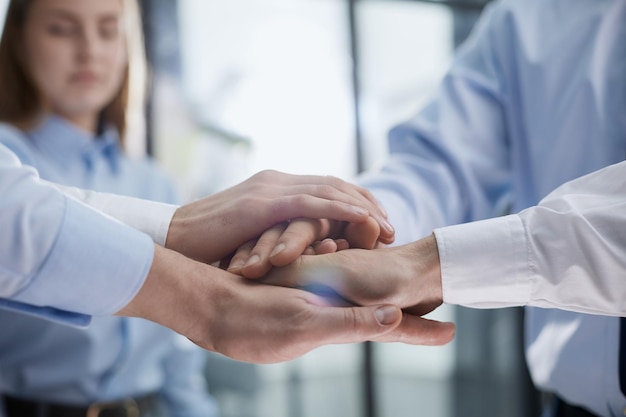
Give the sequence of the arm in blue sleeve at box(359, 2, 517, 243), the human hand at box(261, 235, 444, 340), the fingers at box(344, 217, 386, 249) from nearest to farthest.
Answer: the human hand at box(261, 235, 444, 340), the fingers at box(344, 217, 386, 249), the arm in blue sleeve at box(359, 2, 517, 243)

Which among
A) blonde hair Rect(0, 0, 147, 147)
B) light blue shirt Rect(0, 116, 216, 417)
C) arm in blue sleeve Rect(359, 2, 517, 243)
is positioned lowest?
light blue shirt Rect(0, 116, 216, 417)

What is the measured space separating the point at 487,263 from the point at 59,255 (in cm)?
48

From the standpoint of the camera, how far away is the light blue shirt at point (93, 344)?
144cm

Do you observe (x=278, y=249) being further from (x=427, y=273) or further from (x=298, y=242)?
(x=427, y=273)

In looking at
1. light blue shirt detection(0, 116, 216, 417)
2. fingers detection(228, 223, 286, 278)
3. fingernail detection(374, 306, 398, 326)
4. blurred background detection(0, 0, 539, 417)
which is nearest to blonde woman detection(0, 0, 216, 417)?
light blue shirt detection(0, 116, 216, 417)

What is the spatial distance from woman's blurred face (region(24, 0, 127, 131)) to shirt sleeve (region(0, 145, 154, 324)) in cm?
81

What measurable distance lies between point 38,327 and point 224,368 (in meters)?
1.41

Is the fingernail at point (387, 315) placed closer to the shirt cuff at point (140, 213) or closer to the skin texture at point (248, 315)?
the skin texture at point (248, 315)

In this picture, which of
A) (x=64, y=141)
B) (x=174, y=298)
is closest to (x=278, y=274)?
(x=174, y=298)

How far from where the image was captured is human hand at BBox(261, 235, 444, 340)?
0.85 metres

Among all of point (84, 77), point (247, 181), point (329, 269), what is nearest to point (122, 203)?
point (247, 181)

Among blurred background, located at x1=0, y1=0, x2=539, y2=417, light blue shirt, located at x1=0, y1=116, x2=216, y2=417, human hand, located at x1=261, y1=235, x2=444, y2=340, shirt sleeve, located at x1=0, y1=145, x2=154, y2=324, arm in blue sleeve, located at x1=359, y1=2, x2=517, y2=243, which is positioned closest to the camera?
shirt sleeve, located at x1=0, y1=145, x2=154, y2=324

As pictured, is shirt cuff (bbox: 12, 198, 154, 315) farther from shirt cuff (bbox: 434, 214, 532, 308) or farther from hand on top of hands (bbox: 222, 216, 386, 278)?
shirt cuff (bbox: 434, 214, 532, 308)

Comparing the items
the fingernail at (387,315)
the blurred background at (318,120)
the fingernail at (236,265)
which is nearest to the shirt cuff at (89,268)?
the fingernail at (236,265)
